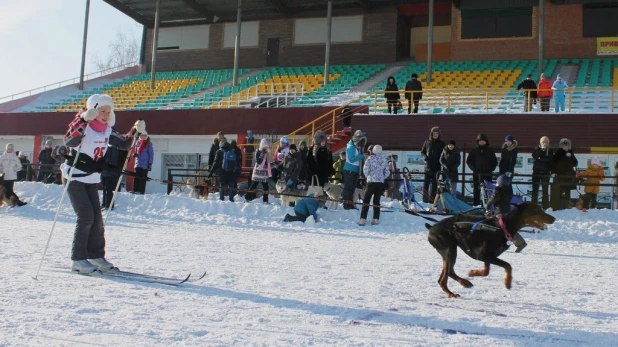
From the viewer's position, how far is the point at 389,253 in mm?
8781

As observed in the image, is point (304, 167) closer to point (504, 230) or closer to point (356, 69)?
point (504, 230)

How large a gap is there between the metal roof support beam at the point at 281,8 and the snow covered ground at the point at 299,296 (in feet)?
76.7

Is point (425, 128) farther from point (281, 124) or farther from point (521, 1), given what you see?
point (521, 1)

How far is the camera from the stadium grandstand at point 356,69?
63.4ft

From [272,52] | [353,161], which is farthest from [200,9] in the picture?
[353,161]

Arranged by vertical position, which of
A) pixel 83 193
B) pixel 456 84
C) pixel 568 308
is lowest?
pixel 568 308

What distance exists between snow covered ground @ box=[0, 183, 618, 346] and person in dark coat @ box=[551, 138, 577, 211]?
280 cm

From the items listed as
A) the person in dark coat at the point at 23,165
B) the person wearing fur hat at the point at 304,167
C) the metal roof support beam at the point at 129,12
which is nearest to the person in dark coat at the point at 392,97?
the person wearing fur hat at the point at 304,167

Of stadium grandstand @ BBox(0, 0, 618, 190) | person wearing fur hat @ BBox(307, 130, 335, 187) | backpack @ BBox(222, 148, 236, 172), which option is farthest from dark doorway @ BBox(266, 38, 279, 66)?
person wearing fur hat @ BBox(307, 130, 335, 187)

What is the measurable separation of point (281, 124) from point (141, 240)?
1410 cm

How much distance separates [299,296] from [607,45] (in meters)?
26.9

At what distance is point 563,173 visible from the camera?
45.0ft

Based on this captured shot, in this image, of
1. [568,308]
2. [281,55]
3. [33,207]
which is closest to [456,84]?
[281,55]

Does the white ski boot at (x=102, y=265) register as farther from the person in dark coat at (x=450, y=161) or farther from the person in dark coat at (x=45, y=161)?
the person in dark coat at (x=45, y=161)
